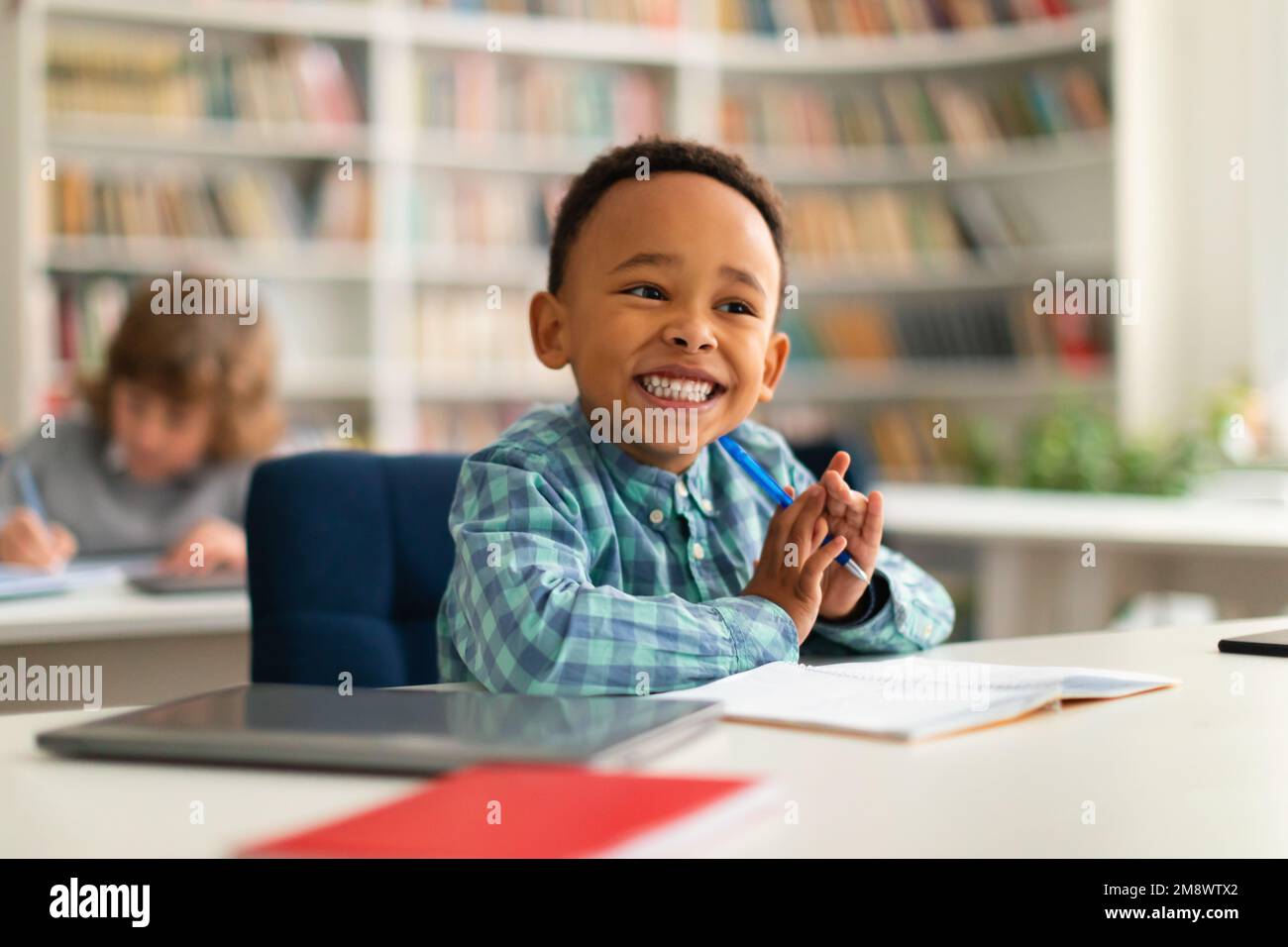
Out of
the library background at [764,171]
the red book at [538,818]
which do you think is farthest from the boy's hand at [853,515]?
the library background at [764,171]

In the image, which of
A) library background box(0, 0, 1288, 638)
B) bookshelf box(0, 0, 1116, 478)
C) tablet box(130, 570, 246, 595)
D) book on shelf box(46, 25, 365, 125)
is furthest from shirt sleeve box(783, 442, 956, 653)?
book on shelf box(46, 25, 365, 125)

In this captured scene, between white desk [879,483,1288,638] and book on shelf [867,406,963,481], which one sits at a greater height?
book on shelf [867,406,963,481]

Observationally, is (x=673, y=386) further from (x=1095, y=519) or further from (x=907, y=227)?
(x=907, y=227)

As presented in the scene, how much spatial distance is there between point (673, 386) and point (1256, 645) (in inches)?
21.1

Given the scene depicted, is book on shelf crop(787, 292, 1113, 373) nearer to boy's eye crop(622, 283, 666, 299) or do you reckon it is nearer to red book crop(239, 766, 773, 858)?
boy's eye crop(622, 283, 666, 299)

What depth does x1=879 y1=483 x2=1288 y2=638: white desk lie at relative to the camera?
7.74ft

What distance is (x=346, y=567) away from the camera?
4.57 ft

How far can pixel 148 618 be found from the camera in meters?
1.73

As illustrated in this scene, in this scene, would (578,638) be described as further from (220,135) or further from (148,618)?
(220,135)

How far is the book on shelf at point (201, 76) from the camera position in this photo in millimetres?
4070

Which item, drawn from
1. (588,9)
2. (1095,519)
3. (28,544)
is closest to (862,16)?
(588,9)

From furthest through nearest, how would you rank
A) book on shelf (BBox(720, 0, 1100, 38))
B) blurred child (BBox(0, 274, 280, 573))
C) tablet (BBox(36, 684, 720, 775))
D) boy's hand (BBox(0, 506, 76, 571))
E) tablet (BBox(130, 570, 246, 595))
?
book on shelf (BBox(720, 0, 1100, 38)) < blurred child (BBox(0, 274, 280, 573)) < boy's hand (BBox(0, 506, 76, 571)) < tablet (BBox(130, 570, 246, 595)) < tablet (BBox(36, 684, 720, 775))

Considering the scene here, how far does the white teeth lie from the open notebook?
0.92ft
